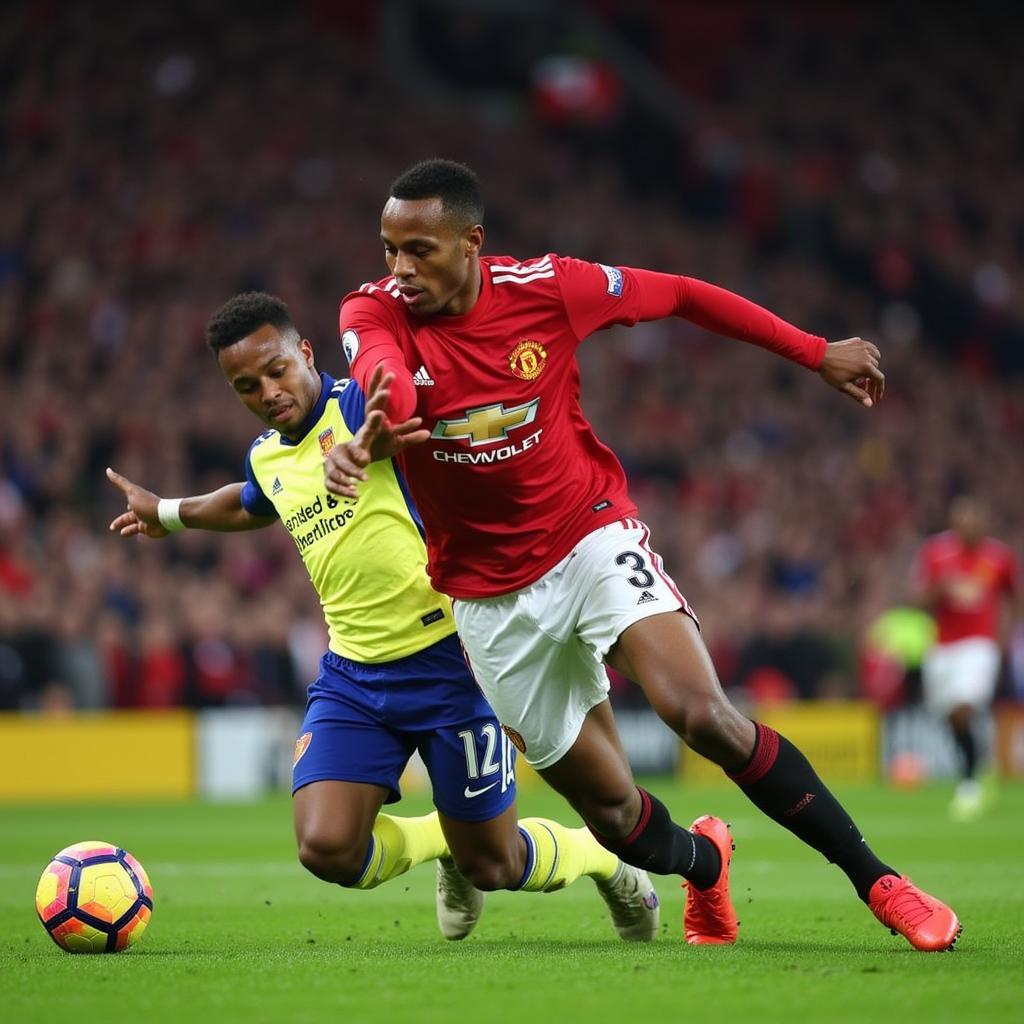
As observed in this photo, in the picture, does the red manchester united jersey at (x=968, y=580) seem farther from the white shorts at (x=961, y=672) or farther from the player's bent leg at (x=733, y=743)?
the player's bent leg at (x=733, y=743)

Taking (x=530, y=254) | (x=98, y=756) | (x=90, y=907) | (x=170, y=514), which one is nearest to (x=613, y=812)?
(x=90, y=907)

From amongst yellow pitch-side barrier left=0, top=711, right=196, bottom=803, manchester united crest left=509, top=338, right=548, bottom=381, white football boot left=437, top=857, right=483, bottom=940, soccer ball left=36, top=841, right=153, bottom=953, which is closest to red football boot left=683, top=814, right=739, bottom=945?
white football boot left=437, top=857, right=483, bottom=940

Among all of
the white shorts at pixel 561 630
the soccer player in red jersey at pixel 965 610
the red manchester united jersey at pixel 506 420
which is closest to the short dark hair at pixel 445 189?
the red manchester united jersey at pixel 506 420

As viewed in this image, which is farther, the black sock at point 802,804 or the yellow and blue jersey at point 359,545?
the yellow and blue jersey at point 359,545

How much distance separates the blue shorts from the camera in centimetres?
629

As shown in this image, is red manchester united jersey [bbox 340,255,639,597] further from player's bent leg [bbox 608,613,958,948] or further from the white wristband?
the white wristband

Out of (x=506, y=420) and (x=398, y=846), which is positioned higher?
(x=506, y=420)

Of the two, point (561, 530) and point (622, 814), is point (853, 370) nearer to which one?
point (561, 530)

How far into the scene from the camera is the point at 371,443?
502cm

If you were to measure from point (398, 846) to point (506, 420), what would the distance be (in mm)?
1718

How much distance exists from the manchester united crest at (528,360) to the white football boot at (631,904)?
6.07 ft

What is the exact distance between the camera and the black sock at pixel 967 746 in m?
14.2

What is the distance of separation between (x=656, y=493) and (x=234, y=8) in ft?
33.1

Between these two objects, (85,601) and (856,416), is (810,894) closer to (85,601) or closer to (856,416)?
(85,601)
